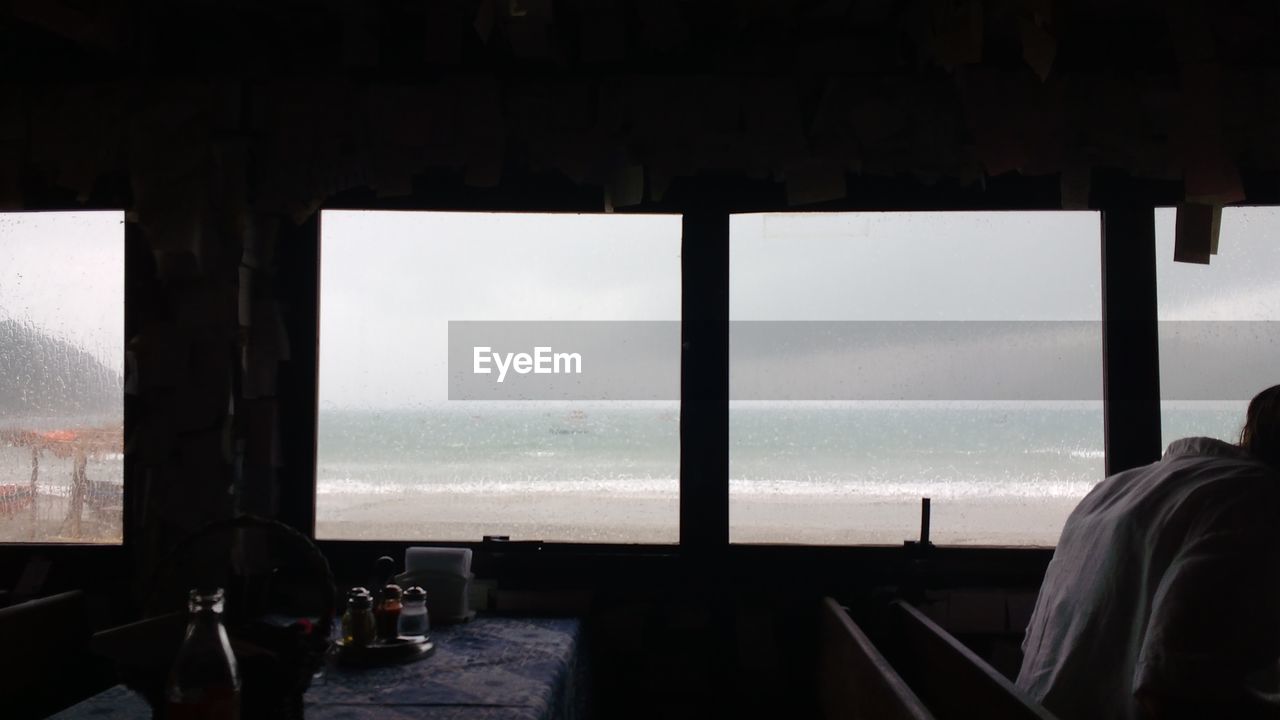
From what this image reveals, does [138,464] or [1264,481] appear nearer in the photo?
[1264,481]

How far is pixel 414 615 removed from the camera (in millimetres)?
2043

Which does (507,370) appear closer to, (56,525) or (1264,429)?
(56,525)

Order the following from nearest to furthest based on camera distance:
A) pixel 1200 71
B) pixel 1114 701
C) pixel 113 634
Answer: pixel 113 634 < pixel 1114 701 < pixel 1200 71

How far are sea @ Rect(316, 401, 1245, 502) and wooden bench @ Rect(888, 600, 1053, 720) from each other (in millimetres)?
509

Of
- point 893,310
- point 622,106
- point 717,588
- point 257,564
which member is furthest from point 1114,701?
point 257,564

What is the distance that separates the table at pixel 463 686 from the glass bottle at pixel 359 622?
8 cm

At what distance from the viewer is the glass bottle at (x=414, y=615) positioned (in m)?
2.04

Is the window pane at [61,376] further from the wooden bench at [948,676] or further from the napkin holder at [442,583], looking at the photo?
the wooden bench at [948,676]

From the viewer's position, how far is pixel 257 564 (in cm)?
251

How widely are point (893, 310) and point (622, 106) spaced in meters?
0.99

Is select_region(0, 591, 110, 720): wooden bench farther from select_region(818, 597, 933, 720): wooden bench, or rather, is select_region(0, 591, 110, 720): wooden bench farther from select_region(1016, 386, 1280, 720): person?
select_region(1016, 386, 1280, 720): person

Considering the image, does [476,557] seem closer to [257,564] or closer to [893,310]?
[257,564]

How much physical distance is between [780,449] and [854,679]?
0.91 meters

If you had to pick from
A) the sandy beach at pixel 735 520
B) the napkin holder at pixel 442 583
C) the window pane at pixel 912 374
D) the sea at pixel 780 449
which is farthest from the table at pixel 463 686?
→ the window pane at pixel 912 374
